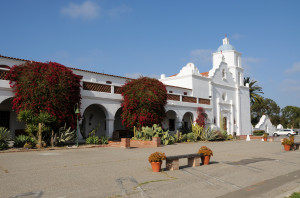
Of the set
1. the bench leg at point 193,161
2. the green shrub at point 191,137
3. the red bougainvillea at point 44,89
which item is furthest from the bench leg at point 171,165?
the green shrub at point 191,137

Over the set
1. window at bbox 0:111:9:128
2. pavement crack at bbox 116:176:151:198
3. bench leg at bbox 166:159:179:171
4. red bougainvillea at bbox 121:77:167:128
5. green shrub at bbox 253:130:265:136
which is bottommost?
pavement crack at bbox 116:176:151:198

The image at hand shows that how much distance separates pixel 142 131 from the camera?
1927 cm

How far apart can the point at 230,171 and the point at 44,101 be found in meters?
10.8

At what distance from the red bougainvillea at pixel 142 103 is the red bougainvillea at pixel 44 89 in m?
4.89

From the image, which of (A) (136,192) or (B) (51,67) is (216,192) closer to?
(A) (136,192)

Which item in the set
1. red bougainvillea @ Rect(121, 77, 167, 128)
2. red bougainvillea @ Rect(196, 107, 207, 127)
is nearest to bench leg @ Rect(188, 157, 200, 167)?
red bougainvillea @ Rect(121, 77, 167, 128)

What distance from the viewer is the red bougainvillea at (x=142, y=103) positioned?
2014 centimetres

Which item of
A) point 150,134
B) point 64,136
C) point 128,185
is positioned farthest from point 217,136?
point 128,185

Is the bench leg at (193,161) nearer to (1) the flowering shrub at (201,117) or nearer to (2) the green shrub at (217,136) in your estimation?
(2) the green shrub at (217,136)

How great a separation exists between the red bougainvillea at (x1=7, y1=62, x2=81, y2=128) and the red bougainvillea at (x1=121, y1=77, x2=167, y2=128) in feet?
16.0

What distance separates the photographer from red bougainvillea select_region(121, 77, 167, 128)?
66.1 ft

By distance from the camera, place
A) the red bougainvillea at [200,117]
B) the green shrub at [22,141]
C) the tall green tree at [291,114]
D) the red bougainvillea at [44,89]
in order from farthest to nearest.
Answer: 1. the tall green tree at [291,114]
2. the red bougainvillea at [200,117]
3. the red bougainvillea at [44,89]
4. the green shrub at [22,141]

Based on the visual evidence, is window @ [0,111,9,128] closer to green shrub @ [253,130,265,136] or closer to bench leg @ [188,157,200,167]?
bench leg @ [188,157,200,167]

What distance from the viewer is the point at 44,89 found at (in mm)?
15359
